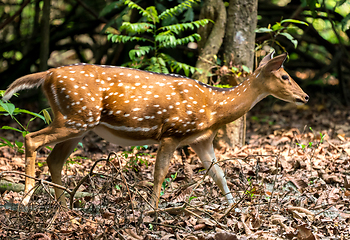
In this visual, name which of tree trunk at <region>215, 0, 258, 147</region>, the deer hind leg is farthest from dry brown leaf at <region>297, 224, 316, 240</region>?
tree trunk at <region>215, 0, 258, 147</region>

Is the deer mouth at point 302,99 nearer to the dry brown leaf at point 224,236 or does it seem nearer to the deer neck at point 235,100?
the deer neck at point 235,100

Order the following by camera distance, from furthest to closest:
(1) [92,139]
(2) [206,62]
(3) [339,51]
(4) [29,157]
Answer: (3) [339,51], (1) [92,139], (2) [206,62], (4) [29,157]

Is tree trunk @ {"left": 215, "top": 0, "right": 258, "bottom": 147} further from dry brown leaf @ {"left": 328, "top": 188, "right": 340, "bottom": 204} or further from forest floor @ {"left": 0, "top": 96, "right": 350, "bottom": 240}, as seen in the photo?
dry brown leaf @ {"left": 328, "top": 188, "right": 340, "bottom": 204}

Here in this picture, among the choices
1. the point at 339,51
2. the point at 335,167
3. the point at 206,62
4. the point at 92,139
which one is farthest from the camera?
the point at 339,51

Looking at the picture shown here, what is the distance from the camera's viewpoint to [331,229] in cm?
363

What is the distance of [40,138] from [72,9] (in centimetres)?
824

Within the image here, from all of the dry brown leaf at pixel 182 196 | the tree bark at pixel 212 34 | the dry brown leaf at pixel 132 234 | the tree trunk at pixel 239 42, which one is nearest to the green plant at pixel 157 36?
the tree bark at pixel 212 34

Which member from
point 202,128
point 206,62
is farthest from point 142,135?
point 206,62

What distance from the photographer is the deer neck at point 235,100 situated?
4531 millimetres

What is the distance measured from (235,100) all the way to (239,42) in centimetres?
240

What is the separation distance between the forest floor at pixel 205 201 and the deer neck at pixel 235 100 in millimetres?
611

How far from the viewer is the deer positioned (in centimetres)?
408

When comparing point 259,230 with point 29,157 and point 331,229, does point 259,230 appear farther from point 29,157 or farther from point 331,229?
point 29,157

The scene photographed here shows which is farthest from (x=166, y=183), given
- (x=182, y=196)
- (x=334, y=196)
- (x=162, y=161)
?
(x=334, y=196)
